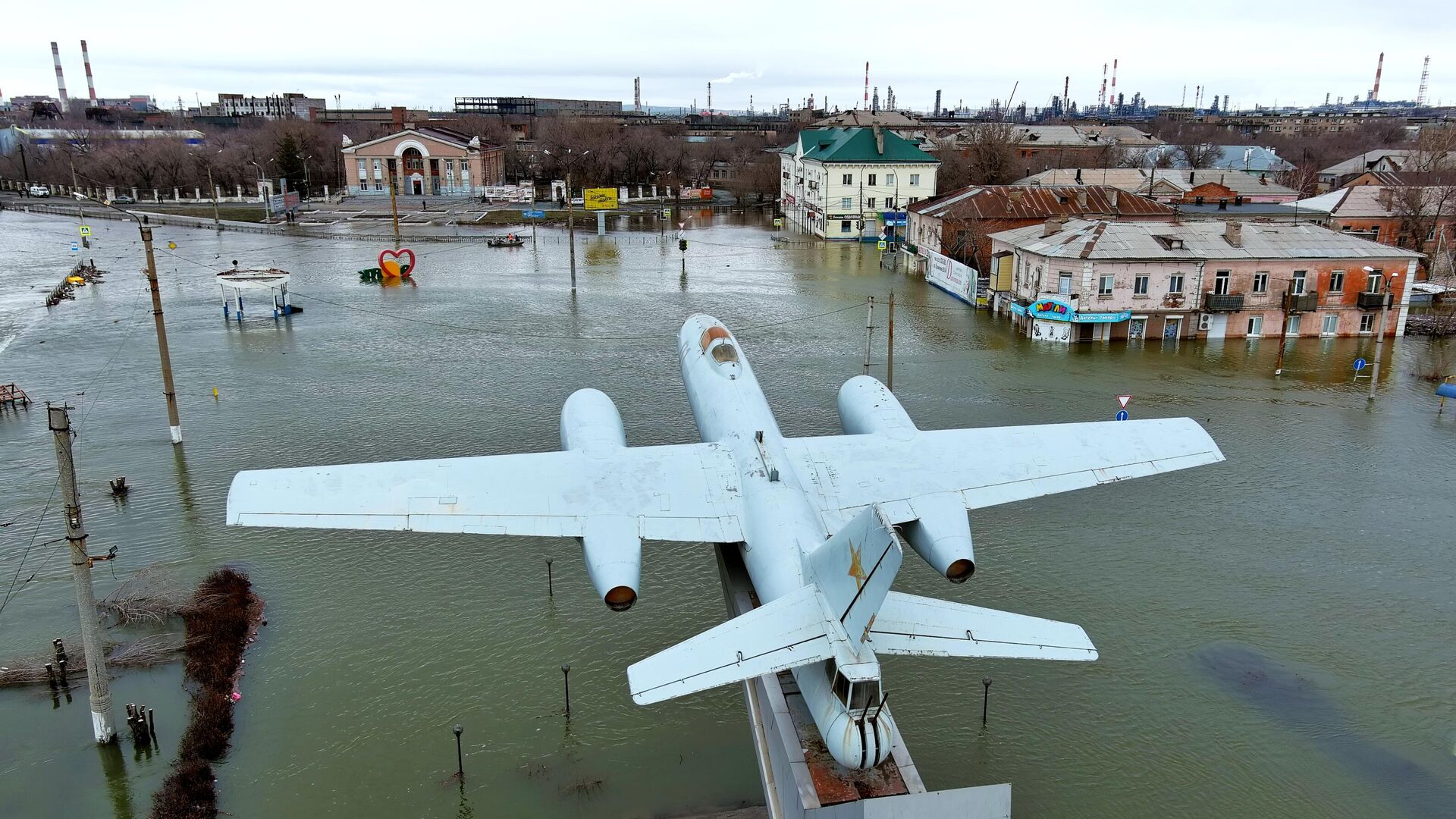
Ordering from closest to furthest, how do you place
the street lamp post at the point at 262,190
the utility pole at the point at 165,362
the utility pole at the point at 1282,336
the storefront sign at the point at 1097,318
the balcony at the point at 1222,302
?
the utility pole at the point at 165,362 < the utility pole at the point at 1282,336 < the storefront sign at the point at 1097,318 < the balcony at the point at 1222,302 < the street lamp post at the point at 262,190

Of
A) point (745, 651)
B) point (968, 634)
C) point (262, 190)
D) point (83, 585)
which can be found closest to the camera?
point (745, 651)

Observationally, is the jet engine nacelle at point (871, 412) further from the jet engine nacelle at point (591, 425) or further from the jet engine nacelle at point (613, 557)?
the jet engine nacelle at point (613, 557)

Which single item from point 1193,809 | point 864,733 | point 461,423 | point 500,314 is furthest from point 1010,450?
point 500,314

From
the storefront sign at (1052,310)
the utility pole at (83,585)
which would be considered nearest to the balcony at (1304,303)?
the storefront sign at (1052,310)

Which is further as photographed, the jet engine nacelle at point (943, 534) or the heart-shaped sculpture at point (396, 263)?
the heart-shaped sculpture at point (396, 263)

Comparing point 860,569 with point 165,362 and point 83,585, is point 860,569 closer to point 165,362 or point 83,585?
point 83,585

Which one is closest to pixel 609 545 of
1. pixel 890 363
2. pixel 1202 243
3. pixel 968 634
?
pixel 968 634

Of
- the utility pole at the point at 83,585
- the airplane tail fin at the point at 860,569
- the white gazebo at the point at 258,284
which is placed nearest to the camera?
the airplane tail fin at the point at 860,569

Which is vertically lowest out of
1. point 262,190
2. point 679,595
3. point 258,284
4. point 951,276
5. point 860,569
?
point 679,595
